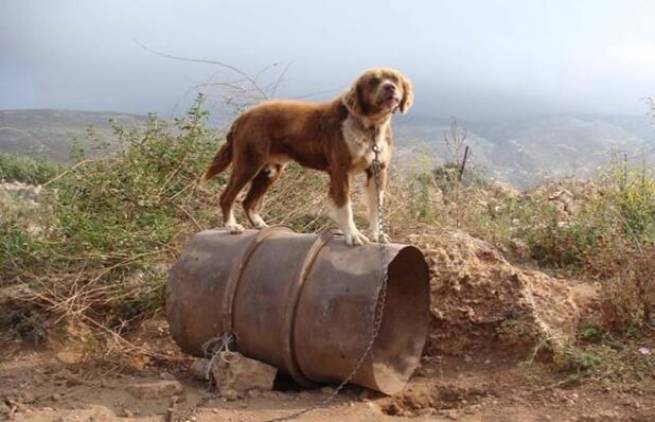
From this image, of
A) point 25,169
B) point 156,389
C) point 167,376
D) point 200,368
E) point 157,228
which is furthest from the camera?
point 25,169

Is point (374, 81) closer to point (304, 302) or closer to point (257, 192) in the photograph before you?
point (304, 302)

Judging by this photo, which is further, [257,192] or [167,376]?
[257,192]

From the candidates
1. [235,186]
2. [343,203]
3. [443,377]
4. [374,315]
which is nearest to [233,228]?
[235,186]

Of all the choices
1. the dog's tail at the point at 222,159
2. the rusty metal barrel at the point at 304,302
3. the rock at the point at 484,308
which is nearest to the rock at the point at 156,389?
the rusty metal barrel at the point at 304,302

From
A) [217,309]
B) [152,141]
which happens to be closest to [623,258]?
[217,309]

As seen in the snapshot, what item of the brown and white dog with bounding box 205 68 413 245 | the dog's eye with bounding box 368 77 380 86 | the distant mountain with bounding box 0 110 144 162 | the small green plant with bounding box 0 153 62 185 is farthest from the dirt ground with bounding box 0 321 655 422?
the small green plant with bounding box 0 153 62 185

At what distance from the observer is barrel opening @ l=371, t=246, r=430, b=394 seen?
4.89 metres

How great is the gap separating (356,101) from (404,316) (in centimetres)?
166

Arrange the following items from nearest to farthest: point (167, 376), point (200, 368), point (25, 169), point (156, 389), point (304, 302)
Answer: point (304, 302) < point (156, 389) < point (200, 368) < point (167, 376) < point (25, 169)

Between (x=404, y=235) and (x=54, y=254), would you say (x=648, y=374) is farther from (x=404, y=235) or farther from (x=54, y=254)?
(x=54, y=254)

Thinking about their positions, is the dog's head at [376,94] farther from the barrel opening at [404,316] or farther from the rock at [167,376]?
the rock at [167,376]

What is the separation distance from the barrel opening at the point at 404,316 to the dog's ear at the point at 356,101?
3.31 ft

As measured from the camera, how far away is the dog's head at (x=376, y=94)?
4.40 meters

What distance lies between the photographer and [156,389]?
4461mm
